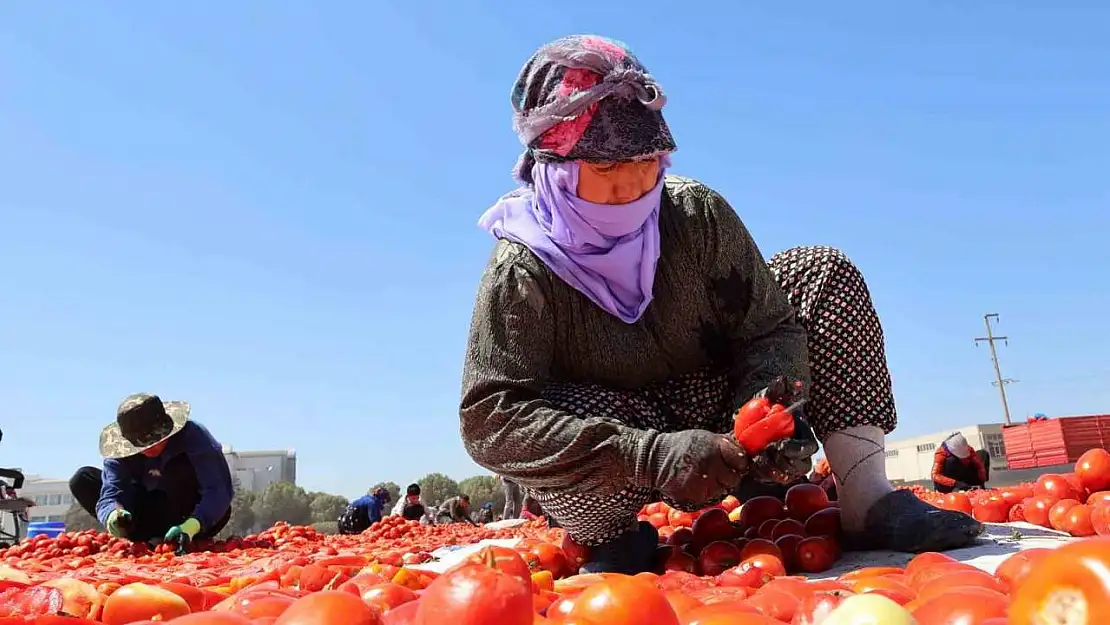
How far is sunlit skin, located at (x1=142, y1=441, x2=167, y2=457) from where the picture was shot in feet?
23.2

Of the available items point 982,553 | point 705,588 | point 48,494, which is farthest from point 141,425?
point 48,494

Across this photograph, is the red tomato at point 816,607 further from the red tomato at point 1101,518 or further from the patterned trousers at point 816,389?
the red tomato at point 1101,518

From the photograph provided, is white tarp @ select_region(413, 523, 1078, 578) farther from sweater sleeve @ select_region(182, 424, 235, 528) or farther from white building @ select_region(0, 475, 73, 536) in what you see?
white building @ select_region(0, 475, 73, 536)

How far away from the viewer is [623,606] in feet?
4.02

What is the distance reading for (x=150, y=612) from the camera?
172 centimetres

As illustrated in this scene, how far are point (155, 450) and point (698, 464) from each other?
629 cm

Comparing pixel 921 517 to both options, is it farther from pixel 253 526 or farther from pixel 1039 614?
pixel 253 526

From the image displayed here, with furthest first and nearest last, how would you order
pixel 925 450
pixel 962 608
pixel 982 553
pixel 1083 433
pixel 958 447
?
pixel 925 450 → pixel 1083 433 → pixel 958 447 → pixel 982 553 → pixel 962 608

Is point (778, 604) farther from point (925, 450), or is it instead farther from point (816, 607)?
point (925, 450)

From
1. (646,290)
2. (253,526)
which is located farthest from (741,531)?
(253,526)

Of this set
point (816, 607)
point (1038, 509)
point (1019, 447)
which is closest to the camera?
point (816, 607)

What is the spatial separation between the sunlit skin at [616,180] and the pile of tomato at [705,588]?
1.22 meters

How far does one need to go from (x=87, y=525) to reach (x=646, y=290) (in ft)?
96.1

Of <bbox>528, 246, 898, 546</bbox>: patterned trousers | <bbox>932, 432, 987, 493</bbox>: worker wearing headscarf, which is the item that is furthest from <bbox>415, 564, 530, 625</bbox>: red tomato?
<bbox>932, 432, 987, 493</bbox>: worker wearing headscarf
